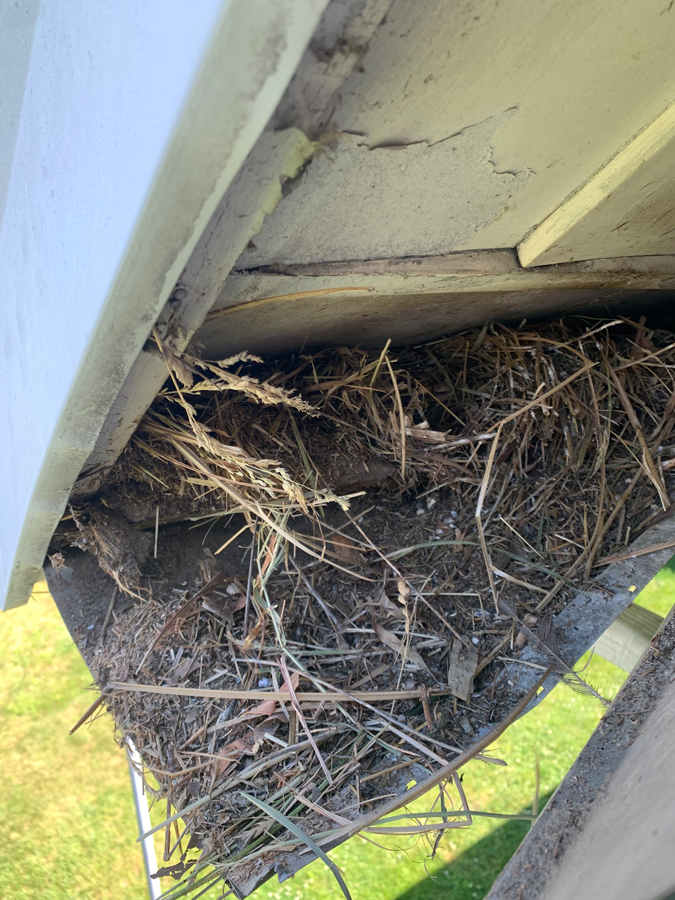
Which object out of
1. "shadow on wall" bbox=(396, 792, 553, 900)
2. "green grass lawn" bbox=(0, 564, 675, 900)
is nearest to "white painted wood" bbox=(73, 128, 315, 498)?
"green grass lawn" bbox=(0, 564, 675, 900)

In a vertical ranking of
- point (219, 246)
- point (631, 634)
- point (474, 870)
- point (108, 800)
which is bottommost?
point (474, 870)

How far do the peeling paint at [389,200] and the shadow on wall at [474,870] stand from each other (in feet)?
11.5

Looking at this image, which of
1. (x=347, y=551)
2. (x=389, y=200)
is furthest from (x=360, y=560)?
(x=389, y=200)

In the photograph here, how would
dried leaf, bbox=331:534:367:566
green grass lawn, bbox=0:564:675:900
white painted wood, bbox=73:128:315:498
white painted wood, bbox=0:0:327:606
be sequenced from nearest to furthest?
white painted wood, bbox=0:0:327:606 < white painted wood, bbox=73:128:315:498 < dried leaf, bbox=331:534:367:566 < green grass lawn, bbox=0:564:675:900

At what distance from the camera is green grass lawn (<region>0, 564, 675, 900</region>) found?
11.2 feet

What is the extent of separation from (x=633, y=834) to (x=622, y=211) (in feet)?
4.39

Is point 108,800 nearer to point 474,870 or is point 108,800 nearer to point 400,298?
point 474,870

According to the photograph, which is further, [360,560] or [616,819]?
[360,560]

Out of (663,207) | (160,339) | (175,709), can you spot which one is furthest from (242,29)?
(175,709)

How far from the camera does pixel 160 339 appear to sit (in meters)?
0.92

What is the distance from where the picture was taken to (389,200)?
3.45 feet

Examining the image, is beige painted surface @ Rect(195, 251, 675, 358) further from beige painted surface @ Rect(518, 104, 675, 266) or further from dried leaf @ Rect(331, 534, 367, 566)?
dried leaf @ Rect(331, 534, 367, 566)

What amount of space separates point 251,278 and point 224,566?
1051 millimetres

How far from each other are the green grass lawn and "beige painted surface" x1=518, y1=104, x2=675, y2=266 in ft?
10.2
